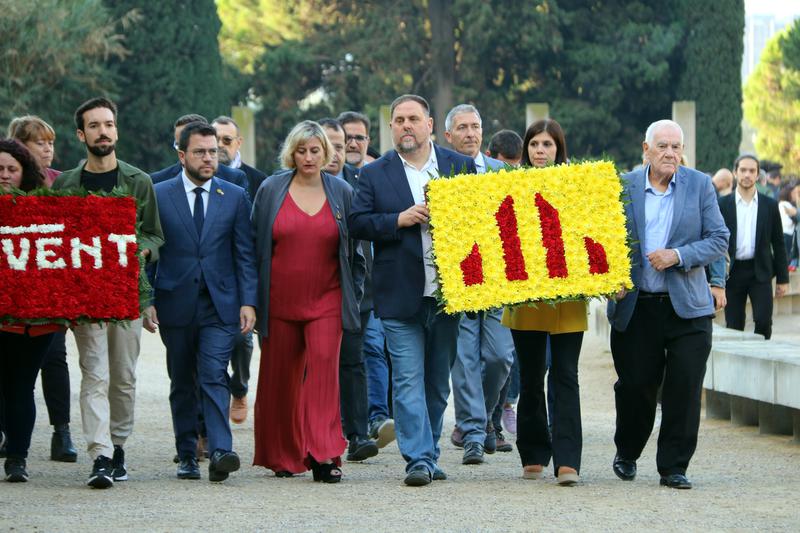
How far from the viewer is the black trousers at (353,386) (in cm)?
1070

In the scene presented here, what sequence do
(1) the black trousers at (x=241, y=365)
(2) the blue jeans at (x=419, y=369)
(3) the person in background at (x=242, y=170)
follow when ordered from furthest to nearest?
(1) the black trousers at (x=241, y=365), (3) the person in background at (x=242, y=170), (2) the blue jeans at (x=419, y=369)

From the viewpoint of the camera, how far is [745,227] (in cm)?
1558

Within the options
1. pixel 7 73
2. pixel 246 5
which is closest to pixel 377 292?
pixel 7 73

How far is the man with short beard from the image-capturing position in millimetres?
9484

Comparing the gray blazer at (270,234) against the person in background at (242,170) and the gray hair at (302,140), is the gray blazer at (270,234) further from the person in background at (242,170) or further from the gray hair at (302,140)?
the person in background at (242,170)

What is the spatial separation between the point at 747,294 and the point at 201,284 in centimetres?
784

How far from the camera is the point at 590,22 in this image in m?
45.2

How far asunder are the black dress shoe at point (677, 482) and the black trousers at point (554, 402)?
491mm

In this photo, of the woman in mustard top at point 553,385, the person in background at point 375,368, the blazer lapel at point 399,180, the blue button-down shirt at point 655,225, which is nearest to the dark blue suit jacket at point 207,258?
the blazer lapel at point 399,180

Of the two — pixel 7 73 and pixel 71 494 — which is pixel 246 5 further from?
pixel 71 494

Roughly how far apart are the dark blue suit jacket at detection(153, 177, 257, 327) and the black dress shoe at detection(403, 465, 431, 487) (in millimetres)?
1351

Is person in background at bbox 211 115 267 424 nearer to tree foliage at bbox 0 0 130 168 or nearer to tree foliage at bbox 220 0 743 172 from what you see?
tree foliage at bbox 0 0 130 168

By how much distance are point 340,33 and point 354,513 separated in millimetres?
38942

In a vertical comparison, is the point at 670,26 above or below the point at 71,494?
above
